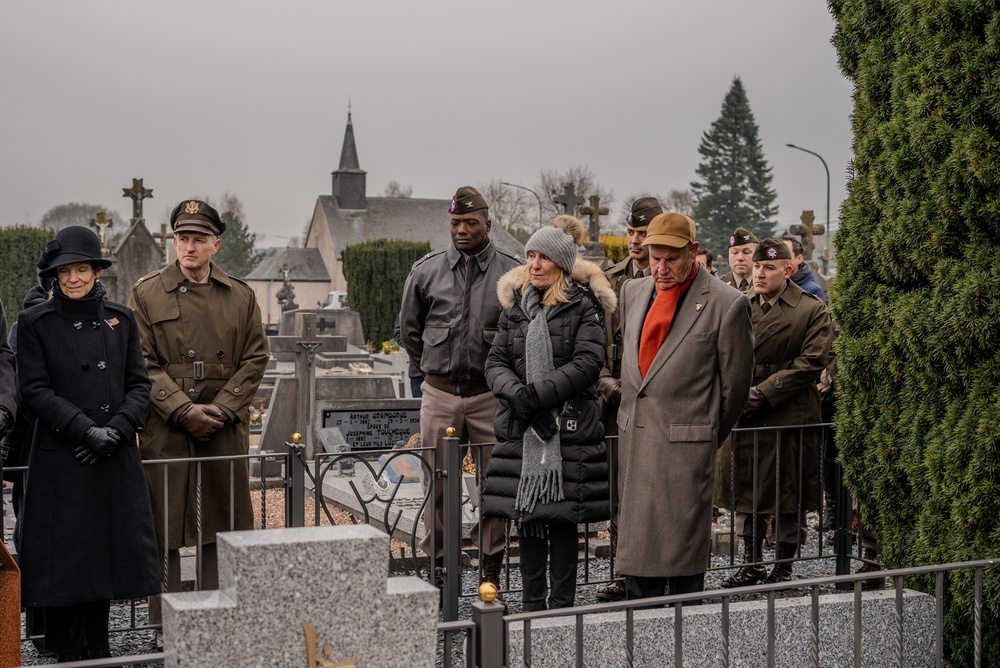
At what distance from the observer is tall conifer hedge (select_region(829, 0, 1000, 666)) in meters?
4.32

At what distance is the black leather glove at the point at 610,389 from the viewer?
5.94 meters

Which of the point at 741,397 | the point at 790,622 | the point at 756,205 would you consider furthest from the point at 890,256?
the point at 756,205

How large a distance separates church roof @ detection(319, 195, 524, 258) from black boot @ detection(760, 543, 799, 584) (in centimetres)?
5982

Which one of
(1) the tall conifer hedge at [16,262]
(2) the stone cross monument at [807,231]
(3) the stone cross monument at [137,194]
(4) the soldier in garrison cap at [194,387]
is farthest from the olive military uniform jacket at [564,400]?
(1) the tall conifer hedge at [16,262]

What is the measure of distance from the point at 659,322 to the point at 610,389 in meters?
1.02

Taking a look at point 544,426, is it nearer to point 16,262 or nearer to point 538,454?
point 538,454

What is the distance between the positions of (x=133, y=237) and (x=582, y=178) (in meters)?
44.7

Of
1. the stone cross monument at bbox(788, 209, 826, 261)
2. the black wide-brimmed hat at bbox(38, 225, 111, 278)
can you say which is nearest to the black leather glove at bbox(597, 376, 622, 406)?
the black wide-brimmed hat at bbox(38, 225, 111, 278)

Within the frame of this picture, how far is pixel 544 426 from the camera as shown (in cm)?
511

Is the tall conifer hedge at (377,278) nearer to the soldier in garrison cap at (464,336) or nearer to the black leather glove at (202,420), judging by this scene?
the soldier in garrison cap at (464,336)

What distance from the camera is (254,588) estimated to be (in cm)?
255

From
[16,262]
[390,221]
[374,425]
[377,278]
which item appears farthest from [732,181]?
[374,425]

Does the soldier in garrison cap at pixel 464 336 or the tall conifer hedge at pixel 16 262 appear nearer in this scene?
the soldier in garrison cap at pixel 464 336

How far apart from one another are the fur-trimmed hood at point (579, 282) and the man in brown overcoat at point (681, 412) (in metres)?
0.48
